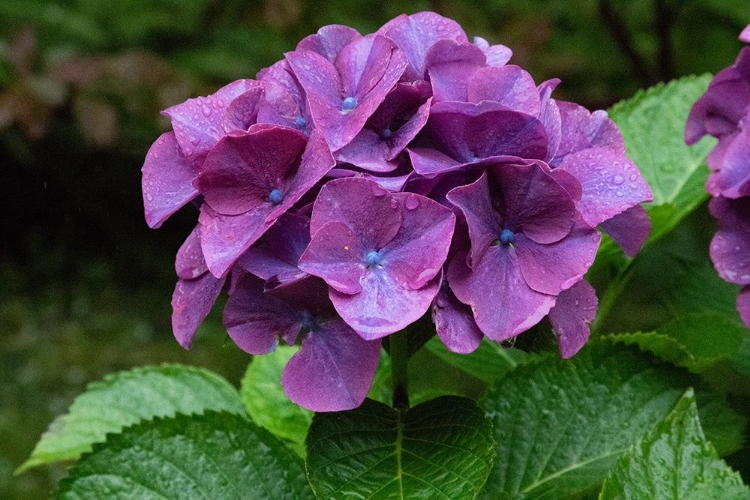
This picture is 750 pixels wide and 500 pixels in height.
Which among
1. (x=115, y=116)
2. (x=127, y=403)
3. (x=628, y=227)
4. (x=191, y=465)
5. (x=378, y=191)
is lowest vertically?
(x=115, y=116)

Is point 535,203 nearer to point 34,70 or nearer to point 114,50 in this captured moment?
point 34,70

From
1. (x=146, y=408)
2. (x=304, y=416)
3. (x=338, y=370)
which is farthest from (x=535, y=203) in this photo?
(x=146, y=408)

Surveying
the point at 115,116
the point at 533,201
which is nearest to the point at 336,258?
the point at 533,201

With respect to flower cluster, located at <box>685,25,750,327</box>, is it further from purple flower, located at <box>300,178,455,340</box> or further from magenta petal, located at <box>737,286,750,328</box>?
purple flower, located at <box>300,178,455,340</box>

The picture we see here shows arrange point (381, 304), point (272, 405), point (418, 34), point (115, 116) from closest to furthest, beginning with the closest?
point (381, 304) → point (418, 34) → point (272, 405) → point (115, 116)

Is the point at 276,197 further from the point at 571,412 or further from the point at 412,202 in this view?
the point at 571,412

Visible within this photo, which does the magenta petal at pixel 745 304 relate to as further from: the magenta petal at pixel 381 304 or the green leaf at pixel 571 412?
the magenta petal at pixel 381 304

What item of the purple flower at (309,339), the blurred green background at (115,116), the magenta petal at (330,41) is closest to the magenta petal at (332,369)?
the purple flower at (309,339)
